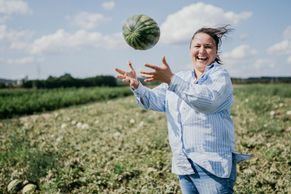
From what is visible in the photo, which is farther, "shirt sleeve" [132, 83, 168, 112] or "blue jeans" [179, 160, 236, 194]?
"shirt sleeve" [132, 83, 168, 112]

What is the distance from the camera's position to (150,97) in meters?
3.29

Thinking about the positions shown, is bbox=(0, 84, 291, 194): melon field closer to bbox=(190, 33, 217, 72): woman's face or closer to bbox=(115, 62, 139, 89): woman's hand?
bbox=(115, 62, 139, 89): woman's hand

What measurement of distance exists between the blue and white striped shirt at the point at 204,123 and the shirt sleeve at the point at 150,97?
0.83ft

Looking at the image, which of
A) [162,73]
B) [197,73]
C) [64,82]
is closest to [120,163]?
[197,73]

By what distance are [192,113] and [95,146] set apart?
5029mm

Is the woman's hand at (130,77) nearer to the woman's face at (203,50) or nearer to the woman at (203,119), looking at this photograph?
the woman at (203,119)

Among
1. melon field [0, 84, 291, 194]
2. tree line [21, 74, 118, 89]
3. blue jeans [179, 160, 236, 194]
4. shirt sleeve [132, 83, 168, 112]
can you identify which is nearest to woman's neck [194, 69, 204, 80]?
shirt sleeve [132, 83, 168, 112]

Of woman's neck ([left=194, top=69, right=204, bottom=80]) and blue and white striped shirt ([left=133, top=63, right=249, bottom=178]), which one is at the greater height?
woman's neck ([left=194, top=69, right=204, bottom=80])

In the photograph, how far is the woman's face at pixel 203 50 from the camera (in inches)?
116

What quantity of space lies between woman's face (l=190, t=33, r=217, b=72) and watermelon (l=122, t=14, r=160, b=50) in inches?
12.8

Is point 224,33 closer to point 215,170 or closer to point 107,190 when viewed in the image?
point 215,170

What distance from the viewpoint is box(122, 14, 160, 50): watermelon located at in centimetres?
306

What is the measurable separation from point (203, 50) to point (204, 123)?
1.74 ft

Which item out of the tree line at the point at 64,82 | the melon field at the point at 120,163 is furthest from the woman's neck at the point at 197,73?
the tree line at the point at 64,82
